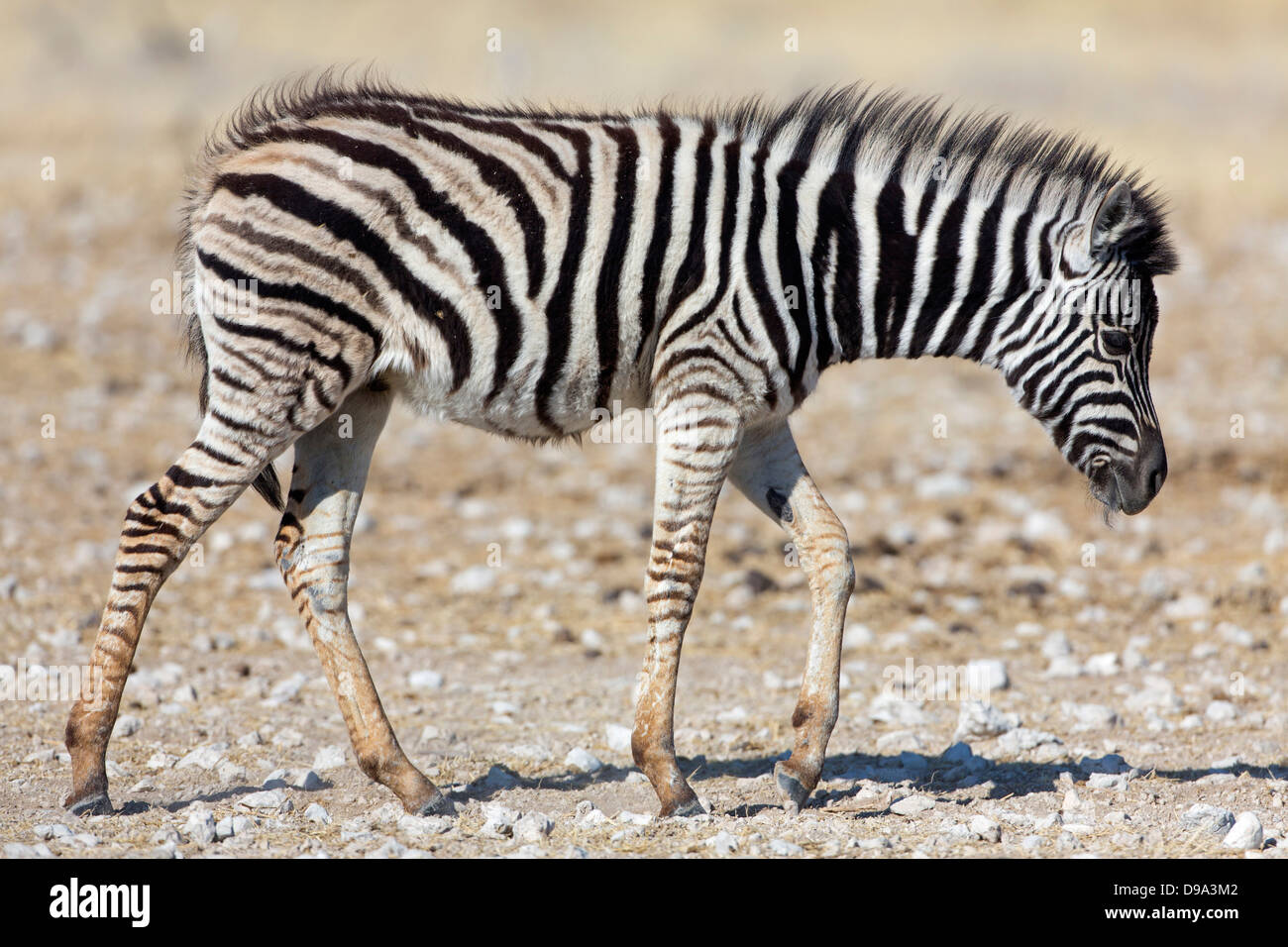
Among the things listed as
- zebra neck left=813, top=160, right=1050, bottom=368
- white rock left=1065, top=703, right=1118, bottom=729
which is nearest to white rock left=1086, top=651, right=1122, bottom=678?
white rock left=1065, top=703, right=1118, bottom=729

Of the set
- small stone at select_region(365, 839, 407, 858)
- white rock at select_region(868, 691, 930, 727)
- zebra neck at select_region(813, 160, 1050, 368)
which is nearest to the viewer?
small stone at select_region(365, 839, 407, 858)

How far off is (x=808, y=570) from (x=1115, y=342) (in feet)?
5.66

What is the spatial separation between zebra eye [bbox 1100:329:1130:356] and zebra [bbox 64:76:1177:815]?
1 centimetres

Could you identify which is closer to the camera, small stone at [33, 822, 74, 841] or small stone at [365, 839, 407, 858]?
small stone at [365, 839, 407, 858]

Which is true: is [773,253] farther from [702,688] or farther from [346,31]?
[346,31]

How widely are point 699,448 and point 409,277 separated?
1434mm

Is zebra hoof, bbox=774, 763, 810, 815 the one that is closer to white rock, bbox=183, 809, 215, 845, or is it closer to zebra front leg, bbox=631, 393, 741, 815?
zebra front leg, bbox=631, 393, 741, 815

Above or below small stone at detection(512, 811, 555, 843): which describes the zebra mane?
above

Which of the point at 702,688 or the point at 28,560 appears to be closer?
the point at 702,688

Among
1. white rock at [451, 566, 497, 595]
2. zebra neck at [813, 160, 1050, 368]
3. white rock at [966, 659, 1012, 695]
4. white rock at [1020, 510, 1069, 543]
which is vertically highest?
zebra neck at [813, 160, 1050, 368]

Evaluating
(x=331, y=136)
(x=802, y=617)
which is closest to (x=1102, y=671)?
(x=802, y=617)

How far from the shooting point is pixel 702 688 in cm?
823

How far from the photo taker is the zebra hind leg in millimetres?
5785

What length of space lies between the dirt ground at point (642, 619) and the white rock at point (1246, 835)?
0.22 feet
